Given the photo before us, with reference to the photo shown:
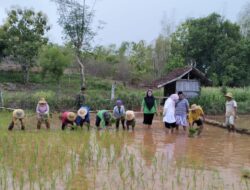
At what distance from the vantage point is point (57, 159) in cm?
860

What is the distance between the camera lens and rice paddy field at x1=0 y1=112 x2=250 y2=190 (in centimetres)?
700

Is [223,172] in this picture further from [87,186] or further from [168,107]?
[168,107]

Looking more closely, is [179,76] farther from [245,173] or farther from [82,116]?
[245,173]

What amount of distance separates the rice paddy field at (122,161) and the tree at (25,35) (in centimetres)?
2009

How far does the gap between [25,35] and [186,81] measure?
16008 mm

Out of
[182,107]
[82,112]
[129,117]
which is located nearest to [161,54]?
[182,107]

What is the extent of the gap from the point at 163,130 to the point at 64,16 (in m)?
13.9

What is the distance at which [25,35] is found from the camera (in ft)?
109

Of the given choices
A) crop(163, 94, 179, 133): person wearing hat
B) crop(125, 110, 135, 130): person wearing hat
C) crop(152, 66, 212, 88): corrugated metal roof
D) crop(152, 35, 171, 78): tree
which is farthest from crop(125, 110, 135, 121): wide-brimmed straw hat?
crop(152, 35, 171, 78): tree

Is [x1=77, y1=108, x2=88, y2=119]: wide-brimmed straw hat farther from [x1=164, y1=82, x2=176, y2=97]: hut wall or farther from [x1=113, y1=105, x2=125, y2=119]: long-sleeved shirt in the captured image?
[x1=164, y1=82, x2=176, y2=97]: hut wall

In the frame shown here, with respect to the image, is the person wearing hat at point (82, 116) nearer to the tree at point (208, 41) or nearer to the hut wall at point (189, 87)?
the hut wall at point (189, 87)

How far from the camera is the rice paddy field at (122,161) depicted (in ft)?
23.0

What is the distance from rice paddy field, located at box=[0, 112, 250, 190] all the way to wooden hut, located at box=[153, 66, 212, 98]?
8.85 meters

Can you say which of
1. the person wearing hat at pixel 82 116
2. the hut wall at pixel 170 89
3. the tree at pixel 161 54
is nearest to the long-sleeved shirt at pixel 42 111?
the person wearing hat at pixel 82 116
